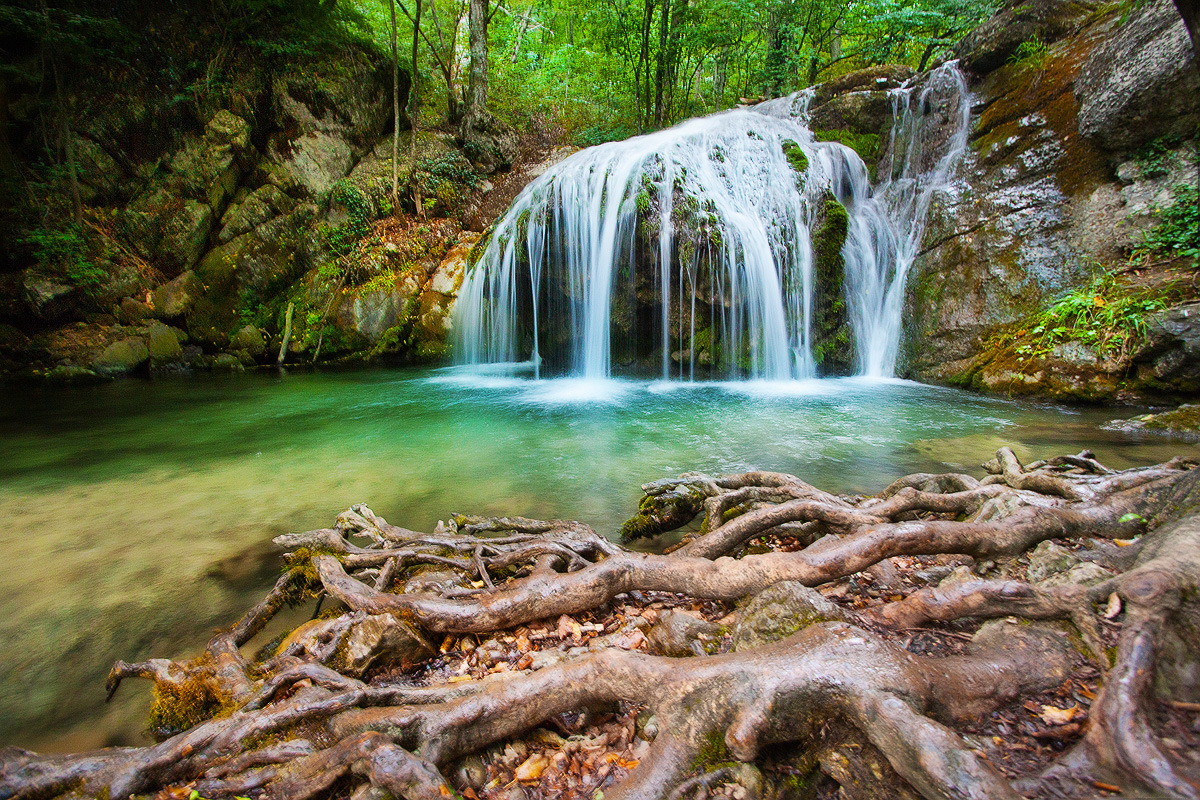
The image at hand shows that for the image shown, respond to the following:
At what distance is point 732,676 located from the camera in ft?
5.16

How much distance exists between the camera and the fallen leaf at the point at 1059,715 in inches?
54.6

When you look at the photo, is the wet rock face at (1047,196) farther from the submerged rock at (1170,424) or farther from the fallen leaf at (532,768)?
the fallen leaf at (532,768)

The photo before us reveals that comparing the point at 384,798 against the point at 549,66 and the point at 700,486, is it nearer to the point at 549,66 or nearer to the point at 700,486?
the point at 700,486

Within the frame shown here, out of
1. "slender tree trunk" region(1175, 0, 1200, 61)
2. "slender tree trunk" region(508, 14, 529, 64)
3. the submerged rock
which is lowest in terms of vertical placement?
the submerged rock

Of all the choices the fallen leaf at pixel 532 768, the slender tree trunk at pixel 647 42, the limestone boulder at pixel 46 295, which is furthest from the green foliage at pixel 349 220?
the fallen leaf at pixel 532 768

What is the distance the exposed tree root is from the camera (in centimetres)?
132

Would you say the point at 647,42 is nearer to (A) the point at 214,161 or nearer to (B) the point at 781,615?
(A) the point at 214,161

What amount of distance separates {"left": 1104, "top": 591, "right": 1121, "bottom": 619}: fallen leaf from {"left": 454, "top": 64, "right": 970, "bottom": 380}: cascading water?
917cm

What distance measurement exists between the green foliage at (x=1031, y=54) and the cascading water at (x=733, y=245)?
3.39 ft

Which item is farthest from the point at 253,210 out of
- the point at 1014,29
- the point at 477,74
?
the point at 1014,29

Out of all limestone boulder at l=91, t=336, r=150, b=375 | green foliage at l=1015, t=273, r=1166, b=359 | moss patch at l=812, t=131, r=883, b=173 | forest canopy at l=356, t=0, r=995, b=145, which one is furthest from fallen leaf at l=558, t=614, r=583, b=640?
forest canopy at l=356, t=0, r=995, b=145

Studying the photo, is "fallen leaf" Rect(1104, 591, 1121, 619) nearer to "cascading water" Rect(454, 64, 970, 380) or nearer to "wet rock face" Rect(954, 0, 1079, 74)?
"cascading water" Rect(454, 64, 970, 380)

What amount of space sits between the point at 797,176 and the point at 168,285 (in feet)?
56.7

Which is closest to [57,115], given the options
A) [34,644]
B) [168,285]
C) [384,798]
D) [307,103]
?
[168,285]
